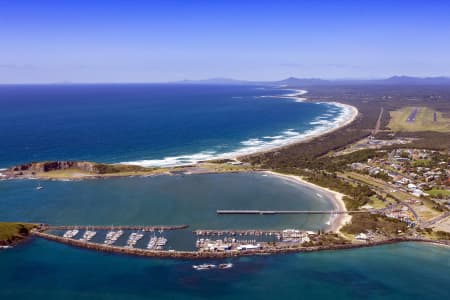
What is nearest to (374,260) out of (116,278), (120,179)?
(116,278)

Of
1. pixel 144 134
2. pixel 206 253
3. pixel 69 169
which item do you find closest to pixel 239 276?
pixel 206 253

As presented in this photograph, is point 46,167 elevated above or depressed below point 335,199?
above

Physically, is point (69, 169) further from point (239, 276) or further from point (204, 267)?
point (239, 276)

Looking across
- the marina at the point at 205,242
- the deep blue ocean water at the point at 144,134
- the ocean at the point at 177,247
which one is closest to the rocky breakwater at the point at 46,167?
the ocean at the point at 177,247

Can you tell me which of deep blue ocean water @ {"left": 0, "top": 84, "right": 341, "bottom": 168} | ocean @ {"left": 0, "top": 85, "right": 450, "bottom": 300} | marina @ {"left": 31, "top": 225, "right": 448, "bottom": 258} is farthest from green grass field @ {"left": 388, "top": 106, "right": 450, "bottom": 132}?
marina @ {"left": 31, "top": 225, "right": 448, "bottom": 258}

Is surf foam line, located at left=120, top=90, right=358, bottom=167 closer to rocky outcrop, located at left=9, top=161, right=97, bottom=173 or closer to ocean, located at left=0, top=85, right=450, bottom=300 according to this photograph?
ocean, located at left=0, top=85, right=450, bottom=300
